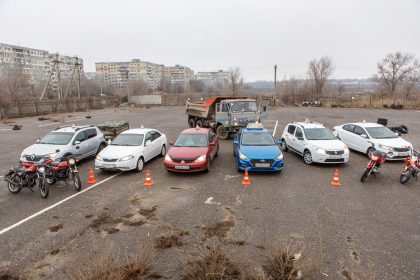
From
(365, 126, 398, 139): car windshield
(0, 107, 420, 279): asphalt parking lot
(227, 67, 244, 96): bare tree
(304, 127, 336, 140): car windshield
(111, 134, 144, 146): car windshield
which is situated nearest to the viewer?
(0, 107, 420, 279): asphalt parking lot

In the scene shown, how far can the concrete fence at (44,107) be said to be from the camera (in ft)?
102

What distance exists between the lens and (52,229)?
5898 mm

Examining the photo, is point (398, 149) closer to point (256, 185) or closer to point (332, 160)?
point (332, 160)

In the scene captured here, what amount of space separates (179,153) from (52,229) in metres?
4.66

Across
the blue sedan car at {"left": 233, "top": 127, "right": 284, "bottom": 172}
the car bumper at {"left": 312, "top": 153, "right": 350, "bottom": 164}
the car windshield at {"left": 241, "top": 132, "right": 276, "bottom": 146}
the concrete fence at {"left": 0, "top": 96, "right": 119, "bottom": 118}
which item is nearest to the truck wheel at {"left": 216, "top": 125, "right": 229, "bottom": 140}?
the car windshield at {"left": 241, "top": 132, "right": 276, "bottom": 146}

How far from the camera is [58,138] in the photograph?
36.1ft

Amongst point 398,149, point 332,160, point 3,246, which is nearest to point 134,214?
point 3,246

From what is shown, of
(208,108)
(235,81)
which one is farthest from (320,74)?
(208,108)

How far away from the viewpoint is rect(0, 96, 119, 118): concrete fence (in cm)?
3111

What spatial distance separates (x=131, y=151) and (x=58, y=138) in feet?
11.8

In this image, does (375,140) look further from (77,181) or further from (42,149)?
(42,149)

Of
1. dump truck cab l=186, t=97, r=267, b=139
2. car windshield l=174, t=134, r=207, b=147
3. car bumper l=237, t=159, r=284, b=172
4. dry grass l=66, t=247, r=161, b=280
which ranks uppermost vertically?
dump truck cab l=186, t=97, r=267, b=139

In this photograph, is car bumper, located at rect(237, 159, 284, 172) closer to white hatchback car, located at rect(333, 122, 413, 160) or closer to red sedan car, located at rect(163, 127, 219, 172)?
red sedan car, located at rect(163, 127, 219, 172)

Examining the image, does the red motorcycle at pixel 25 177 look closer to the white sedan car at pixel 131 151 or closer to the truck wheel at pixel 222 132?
the white sedan car at pixel 131 151
